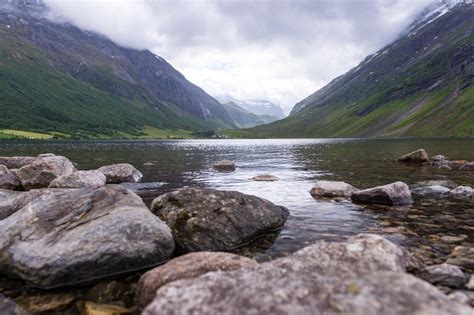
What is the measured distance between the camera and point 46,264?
32.5 ft

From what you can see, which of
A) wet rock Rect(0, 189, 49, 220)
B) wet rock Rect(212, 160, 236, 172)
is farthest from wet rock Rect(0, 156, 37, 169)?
wet rock Rect(0, 189, 49, 220)

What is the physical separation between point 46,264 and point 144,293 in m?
3.28

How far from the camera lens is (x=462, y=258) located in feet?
35.9

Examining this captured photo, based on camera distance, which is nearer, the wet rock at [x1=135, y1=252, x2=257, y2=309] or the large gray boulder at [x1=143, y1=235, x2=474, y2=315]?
the large gray boulder at [x1=143, y1=235, x2=474, y2=315]

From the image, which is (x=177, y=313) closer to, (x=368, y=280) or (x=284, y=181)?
(x=368, y=280)

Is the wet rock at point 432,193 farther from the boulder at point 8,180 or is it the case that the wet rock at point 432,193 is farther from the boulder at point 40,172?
the boulder at point 8,180

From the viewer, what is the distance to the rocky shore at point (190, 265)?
546cm

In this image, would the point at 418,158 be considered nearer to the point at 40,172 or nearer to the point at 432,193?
the point at 432,193

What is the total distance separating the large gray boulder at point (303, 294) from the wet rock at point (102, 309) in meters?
3.03

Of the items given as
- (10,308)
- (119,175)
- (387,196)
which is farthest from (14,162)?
(387,196)

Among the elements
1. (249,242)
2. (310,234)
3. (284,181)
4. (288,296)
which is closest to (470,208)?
(310,234)

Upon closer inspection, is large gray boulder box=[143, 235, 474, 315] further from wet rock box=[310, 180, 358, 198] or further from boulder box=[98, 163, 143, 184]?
boulder box=[98, 163, 143, 184]

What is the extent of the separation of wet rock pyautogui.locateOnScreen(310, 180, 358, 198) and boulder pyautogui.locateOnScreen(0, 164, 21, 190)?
67.4 feet

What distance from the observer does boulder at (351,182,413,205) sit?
781 inches
